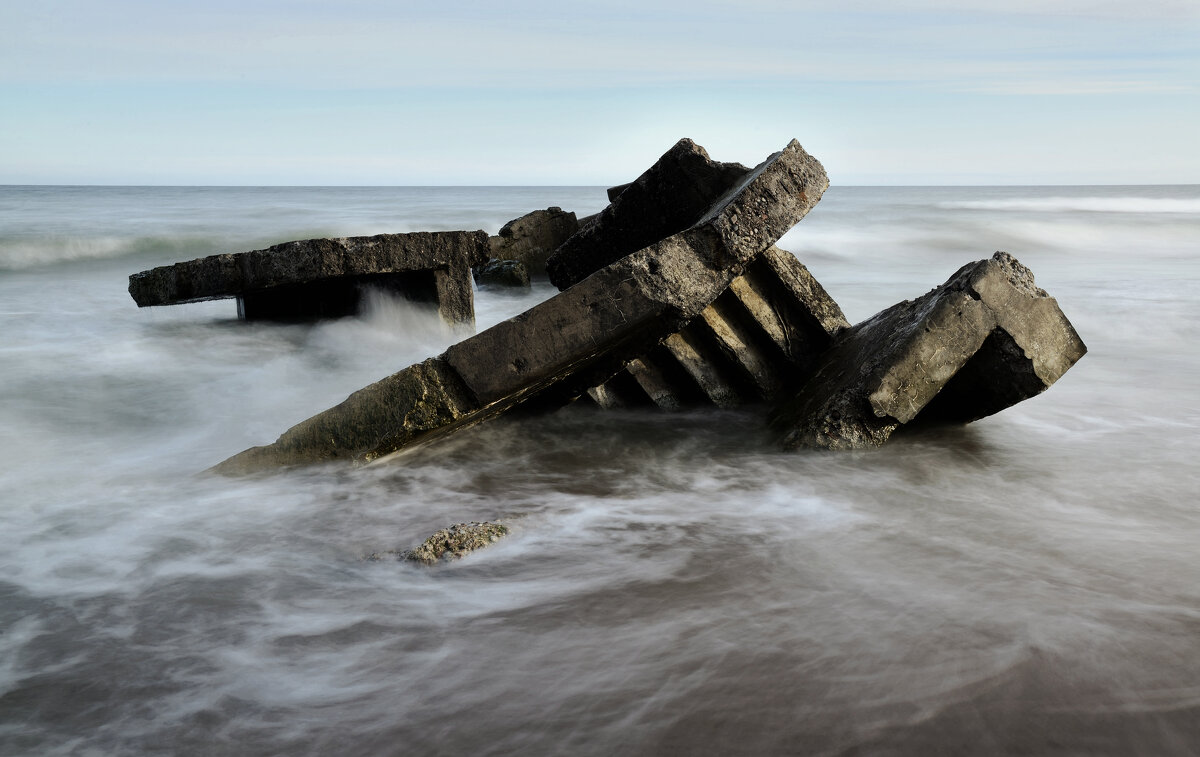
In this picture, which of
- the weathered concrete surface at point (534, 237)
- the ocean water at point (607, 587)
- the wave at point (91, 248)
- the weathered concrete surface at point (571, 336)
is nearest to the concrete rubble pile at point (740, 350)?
the weathered concrete surface at point (571, 336)

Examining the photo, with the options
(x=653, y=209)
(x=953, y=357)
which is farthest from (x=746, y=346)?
(x=953, y=357)

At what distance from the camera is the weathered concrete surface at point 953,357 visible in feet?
12.3

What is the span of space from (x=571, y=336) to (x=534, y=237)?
8027 millimetres

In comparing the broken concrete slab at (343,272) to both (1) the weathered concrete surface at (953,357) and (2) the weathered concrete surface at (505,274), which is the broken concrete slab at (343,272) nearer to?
Result: (1) the weathered concrete surface at (953,357)

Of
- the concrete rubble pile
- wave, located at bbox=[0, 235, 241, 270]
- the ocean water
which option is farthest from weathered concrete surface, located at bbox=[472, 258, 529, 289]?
wave, located at bbox=[0, 235, 241, 270]

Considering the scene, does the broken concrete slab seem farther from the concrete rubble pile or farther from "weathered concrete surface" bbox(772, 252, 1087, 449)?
"weathered concrete surface" bbox(772, 252, 1087, 449)

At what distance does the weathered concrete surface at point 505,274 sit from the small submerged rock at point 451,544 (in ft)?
25.8

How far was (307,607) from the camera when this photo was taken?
2.62 m

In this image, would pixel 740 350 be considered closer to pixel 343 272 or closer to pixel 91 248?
pixel 343 272

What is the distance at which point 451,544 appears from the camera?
9.67 ft

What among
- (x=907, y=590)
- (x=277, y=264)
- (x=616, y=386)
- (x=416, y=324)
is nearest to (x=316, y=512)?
(x=616, y=386)

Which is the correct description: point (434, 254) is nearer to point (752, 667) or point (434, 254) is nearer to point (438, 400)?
point (438, 400)

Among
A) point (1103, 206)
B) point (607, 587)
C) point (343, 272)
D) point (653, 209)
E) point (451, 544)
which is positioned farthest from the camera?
point (1103, 206)

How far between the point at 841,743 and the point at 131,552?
2.44 m
